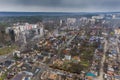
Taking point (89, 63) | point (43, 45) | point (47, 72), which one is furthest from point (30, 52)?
point (89, 63)

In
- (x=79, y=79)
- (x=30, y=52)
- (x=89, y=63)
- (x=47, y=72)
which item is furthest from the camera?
(x=30, y=52)

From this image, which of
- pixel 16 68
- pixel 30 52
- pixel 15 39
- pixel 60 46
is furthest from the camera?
pixel 15 39

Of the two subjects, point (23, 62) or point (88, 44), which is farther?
point (88, 44)

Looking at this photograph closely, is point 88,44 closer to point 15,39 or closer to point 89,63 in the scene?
point 89,63

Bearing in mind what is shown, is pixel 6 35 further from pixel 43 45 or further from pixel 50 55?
pixel 50 55

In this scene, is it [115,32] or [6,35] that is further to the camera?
[115,32]

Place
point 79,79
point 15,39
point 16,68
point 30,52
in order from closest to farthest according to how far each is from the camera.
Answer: point 79,79 < point 16,68 < point 30,52 < point 15,39

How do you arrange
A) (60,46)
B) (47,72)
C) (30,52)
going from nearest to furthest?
(47,72), (30,52), (60,46)

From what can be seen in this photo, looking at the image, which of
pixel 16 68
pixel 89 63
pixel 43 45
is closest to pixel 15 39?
pixel 43 45

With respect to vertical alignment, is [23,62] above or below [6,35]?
below
